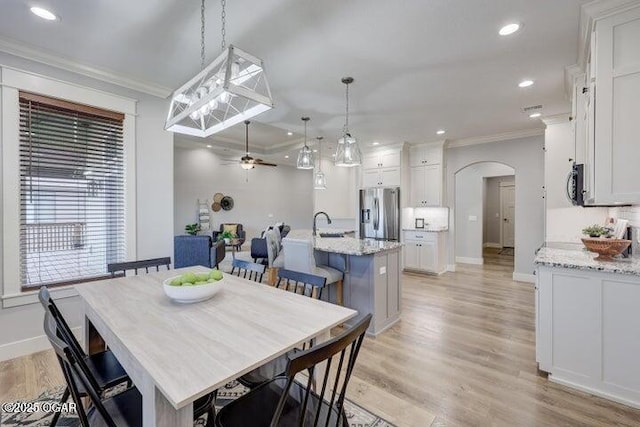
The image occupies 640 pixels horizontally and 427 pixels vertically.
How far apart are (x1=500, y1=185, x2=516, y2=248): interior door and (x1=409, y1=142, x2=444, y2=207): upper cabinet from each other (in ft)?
13.4

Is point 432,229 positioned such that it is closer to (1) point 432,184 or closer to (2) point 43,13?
(1) point 432,184

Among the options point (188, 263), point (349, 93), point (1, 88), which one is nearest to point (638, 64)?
point (349, 93)

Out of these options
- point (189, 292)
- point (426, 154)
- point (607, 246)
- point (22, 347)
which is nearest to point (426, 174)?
point (426, 154)

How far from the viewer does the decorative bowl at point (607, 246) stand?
2133 mm

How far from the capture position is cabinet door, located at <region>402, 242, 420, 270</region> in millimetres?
5883

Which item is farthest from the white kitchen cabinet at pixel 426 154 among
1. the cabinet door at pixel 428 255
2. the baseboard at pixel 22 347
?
the baseboard at pixel 22 347

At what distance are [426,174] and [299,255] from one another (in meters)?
4.03

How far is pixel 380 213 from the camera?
6.15 m

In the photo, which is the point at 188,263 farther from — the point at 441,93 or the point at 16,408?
the point at 441,93

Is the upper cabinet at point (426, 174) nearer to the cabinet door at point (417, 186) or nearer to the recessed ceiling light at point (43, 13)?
the cabinet door at point (417, 186)

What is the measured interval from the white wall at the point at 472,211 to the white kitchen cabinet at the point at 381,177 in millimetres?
1948

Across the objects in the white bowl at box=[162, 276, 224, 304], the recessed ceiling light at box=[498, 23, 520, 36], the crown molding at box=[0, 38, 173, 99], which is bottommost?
the white bowl at box=[162, 276, 224, 304]

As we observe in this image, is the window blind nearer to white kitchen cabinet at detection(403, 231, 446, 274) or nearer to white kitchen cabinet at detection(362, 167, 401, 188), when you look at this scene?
white kitchen cabinet at detection(362, 167, 401, 188)

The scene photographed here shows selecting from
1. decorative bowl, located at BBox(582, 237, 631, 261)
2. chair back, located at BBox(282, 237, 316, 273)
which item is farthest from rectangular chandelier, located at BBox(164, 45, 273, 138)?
decorative bowl, located at BBox(582, 237, 631, 261)
